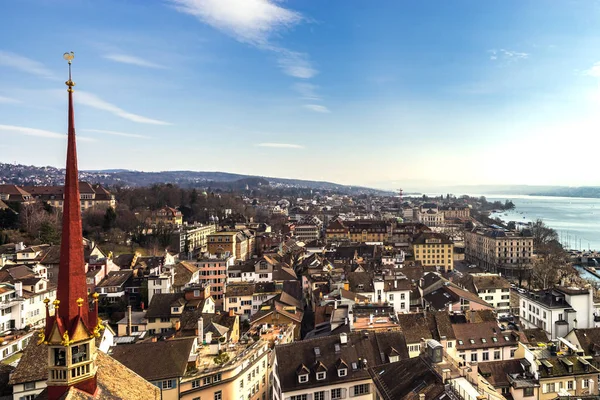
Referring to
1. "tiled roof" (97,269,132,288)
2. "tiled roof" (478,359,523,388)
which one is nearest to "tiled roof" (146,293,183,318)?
"tiled roof" (97,269,132,288)

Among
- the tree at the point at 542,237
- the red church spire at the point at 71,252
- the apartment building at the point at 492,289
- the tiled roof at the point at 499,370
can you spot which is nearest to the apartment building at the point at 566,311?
the apartment building at the point at 492,289

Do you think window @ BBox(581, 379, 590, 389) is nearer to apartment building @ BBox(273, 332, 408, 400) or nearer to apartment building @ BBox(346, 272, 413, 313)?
apartment building @ BBox(273, 332, 408, 400)

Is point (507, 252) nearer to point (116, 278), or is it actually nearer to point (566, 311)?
point (566, 311)

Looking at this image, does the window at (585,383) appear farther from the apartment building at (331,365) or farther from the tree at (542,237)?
the tree at (542,237)

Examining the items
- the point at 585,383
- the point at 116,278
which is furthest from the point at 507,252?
the point at 116,278

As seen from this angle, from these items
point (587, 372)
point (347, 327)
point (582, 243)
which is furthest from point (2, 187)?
point (582, 243)

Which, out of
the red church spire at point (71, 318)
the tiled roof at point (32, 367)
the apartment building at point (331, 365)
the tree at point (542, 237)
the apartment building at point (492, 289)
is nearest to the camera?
the red church spire at point (71, 318)

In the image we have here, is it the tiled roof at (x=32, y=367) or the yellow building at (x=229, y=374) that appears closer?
the tiled roof at (x=32, y=367)
